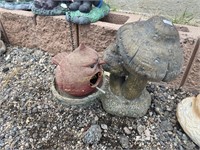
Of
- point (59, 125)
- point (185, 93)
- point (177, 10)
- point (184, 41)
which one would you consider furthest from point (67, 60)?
point (177, 10)

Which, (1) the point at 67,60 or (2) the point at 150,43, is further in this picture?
(1) the point at 67,60

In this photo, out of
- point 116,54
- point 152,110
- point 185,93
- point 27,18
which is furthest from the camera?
point 27,18

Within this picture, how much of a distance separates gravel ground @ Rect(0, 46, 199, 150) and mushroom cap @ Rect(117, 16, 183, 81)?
36cm

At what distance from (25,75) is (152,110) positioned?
0.78 meters

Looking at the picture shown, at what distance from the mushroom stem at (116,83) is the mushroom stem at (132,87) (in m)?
0.02

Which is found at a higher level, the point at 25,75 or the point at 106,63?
the point at 106,63

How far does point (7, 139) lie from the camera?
1.13 meters

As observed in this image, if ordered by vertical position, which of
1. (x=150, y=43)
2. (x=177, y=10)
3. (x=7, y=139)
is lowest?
(x=7, y=139)

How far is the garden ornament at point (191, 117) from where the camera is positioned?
107 centimetres

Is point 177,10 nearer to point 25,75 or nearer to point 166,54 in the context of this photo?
point 166,54

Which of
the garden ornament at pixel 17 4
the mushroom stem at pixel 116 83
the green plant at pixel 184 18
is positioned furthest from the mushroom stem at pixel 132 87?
the garden ornament at pixel 17 4

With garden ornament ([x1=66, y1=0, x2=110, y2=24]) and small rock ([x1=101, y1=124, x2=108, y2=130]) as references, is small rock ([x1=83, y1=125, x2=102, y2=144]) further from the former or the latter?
garden ornament ([x1=66, y1=0, x2=110, y2=24])

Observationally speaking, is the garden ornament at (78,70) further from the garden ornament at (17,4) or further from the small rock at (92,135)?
the garden ornament at (17,4)

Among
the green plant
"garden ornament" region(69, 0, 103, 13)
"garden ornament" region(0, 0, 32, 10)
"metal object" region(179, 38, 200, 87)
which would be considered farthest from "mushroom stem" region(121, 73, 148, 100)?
"garden ornament" region(0, 0, 32, 10)
